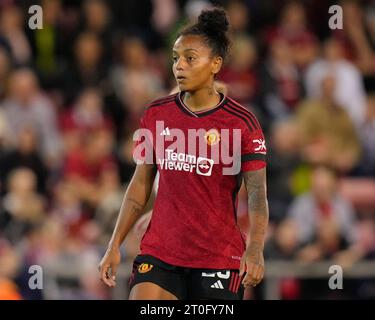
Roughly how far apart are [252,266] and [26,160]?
6.41 metres

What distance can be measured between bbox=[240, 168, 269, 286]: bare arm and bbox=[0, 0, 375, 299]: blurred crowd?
4.20m

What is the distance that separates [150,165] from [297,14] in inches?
330

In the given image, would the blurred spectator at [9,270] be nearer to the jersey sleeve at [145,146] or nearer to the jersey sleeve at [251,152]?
the jersey sleeve at [145,146]

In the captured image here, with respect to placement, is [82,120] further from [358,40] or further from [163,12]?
[358,40]

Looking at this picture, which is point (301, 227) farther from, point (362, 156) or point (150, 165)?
point (150, 165)

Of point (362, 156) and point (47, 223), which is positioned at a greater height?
point (362, 156)

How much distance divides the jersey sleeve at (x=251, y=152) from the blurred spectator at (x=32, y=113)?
6.43 m

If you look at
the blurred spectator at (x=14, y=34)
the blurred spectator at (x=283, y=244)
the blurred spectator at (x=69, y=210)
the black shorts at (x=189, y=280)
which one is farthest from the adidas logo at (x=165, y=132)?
the blurred spectator at (x=14, y=34)

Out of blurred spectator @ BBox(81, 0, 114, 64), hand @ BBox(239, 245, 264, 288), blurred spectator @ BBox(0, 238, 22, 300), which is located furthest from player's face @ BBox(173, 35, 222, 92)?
blurred spectator @ BBox(81, 0, 114, 64)

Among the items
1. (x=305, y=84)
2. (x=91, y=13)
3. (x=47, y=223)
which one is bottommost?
(x=47, y=223)

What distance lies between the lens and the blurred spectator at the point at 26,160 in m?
11.9

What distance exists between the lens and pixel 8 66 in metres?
13.1

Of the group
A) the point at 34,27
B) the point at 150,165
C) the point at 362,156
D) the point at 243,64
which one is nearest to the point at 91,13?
the point at 34,27
